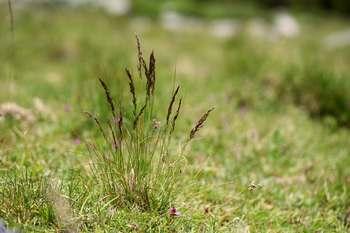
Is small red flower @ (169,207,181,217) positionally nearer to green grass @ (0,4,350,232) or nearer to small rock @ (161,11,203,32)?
green grass @ (0,4,350,232)

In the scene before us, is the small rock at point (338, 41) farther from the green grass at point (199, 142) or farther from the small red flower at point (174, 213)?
the small red flower at point (174, 213)

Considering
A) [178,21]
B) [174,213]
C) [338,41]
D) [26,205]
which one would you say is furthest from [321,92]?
[178,21]

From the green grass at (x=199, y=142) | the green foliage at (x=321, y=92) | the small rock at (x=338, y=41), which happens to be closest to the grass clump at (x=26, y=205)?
the green grass at (x=199, y=142)

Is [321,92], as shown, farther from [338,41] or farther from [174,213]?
[338,41]

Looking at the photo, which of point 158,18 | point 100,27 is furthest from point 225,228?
point 158,18

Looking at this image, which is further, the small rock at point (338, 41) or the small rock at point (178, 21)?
the small rock at point (178, 21)

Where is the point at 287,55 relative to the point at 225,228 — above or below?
below

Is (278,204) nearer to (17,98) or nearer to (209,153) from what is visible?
(209,153)

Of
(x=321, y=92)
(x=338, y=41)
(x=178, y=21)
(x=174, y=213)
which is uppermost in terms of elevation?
(x=174, y=213)

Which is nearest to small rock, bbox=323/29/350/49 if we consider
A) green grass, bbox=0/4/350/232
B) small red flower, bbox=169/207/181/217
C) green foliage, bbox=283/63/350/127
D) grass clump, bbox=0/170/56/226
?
green grass, bbox=0/4/350/232
